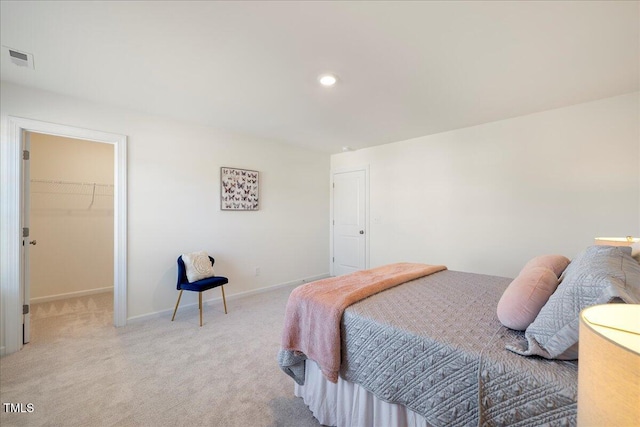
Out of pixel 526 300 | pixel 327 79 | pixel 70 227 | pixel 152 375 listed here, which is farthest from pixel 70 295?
pixel 526 300

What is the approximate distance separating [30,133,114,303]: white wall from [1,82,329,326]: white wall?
1681 millimetres

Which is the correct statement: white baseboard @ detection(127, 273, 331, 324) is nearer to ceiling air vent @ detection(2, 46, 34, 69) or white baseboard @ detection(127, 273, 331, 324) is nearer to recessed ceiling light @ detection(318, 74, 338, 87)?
ceiling air vent @ detection(2, 46, 34, 69)

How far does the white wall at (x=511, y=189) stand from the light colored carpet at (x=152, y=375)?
2.53 m

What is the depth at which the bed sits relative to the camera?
0.91 meters

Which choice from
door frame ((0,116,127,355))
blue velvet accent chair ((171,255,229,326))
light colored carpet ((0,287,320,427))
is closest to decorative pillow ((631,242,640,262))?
light colored carpet ((0,287,320,427))

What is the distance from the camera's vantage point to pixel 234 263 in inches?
152

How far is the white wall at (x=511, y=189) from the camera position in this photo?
2.63m

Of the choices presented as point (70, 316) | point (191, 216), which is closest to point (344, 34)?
point (191, 216)

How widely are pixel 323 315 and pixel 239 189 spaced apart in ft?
9.22

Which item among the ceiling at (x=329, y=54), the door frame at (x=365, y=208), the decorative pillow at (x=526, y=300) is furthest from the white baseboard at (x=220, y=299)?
the decorative pillow at (x=526, y=300)

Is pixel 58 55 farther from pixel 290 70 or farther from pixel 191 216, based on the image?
pixel 191 216

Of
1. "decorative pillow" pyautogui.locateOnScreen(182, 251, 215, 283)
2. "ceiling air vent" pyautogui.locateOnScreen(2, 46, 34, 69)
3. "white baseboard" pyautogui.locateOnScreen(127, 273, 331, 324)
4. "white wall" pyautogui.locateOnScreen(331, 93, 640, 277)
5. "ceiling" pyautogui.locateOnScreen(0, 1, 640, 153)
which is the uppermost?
"ceiling air vent" pyautogui.locateOnScreen(2, 46, 34, 69)

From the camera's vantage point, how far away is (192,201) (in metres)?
3.46

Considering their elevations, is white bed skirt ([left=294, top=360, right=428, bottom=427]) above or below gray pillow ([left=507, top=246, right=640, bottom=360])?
below
